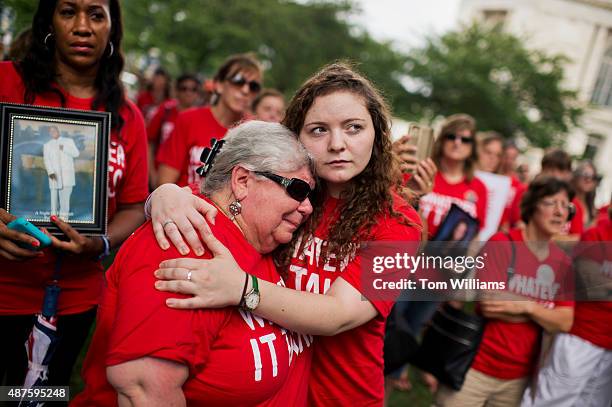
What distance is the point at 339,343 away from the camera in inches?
84.4

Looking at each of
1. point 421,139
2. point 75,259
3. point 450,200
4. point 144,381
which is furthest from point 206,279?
point 450,200

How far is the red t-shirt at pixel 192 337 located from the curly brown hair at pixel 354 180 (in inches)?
13.3

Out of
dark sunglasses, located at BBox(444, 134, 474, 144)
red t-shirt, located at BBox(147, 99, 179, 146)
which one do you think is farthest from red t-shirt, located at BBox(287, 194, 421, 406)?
red t-shirt, located at BBox(147, 99, 179, 146)

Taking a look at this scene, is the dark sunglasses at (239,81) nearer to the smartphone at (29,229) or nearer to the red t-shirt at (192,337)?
A: the smartphone at (29,229)

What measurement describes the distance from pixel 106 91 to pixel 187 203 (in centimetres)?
115

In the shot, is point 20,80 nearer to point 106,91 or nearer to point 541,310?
point 106,91

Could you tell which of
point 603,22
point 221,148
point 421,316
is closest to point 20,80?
point 221,148

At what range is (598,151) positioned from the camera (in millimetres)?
41844

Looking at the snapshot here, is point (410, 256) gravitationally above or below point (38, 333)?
above

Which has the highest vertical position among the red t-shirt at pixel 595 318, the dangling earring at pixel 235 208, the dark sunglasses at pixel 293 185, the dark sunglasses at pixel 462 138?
the dark sunglasses at pixel 462 138

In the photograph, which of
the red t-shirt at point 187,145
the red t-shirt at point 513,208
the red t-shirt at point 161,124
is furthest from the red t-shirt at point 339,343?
the red t-shirt at point 513,208

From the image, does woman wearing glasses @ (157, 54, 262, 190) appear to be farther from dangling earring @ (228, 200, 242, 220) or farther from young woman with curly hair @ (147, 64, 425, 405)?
dangling earring @ (228, 200, 242, 220)

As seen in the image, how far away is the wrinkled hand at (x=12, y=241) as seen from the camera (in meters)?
1.96

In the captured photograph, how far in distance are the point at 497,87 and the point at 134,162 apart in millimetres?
24212
